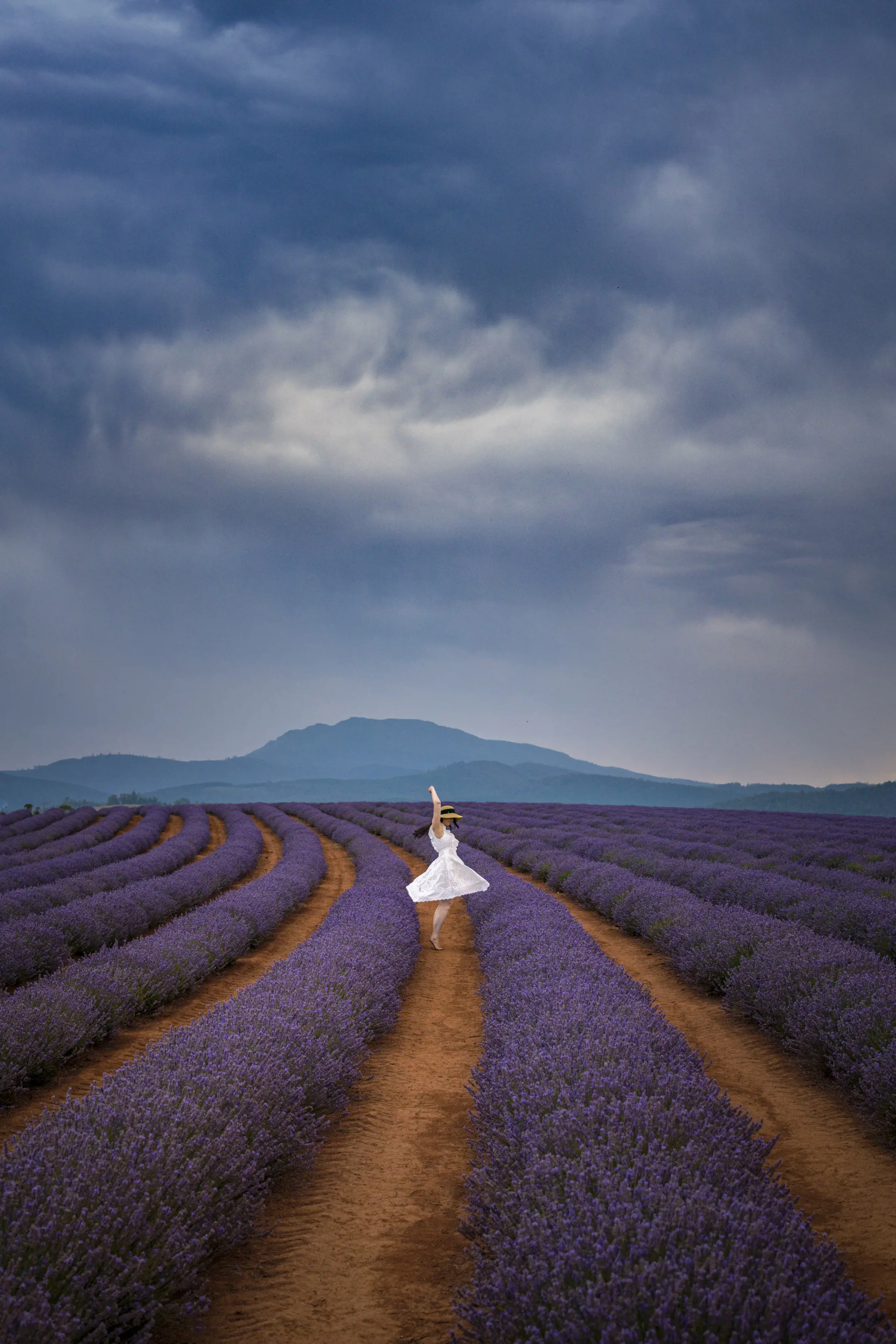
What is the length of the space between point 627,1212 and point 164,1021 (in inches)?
180

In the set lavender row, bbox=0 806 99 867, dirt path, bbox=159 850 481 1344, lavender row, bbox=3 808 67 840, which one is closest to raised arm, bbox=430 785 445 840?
dirt path, bbox=159 850 481 1344

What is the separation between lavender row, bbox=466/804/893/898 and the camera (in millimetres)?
9984

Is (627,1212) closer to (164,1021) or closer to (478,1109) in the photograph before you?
(478,1109)

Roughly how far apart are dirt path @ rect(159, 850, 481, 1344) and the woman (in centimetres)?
329

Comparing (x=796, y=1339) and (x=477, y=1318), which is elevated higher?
(x=796, y=1339)

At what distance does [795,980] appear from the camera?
512 cm

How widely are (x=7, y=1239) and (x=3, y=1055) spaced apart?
253cm

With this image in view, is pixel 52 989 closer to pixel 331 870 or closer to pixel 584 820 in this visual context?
pixel 331 870

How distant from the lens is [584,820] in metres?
23.4

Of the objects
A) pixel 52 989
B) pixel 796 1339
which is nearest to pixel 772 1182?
pixel 796 1339

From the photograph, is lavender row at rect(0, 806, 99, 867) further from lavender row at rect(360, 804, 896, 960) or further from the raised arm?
lavender row at rect(360, 804, 896, 960)

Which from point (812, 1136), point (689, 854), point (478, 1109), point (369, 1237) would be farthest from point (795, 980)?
point (689, 854)

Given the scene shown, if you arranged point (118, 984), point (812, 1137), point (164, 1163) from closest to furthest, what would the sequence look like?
point (164, 1163)
point (812, 1137)
point (118, 984)

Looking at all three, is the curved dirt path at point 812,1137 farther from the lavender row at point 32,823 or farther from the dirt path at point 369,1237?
the lavender row at point 32,823
